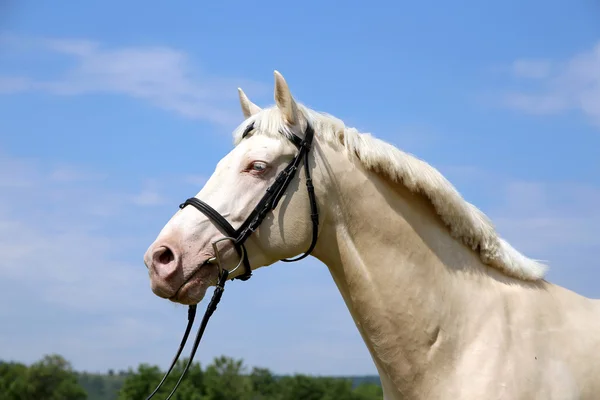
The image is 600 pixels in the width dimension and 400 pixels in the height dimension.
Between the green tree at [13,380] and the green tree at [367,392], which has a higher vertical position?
the green tree at [367,392]

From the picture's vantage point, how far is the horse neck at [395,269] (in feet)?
15.0

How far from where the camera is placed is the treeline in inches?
1836

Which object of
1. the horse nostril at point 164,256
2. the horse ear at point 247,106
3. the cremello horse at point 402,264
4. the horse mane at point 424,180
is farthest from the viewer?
the horse ear at point 247,106

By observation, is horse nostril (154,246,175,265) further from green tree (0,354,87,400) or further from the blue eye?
green tree (0,354,87,400)

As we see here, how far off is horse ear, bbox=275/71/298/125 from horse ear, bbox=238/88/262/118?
49 cm

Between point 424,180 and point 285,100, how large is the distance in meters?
1.06

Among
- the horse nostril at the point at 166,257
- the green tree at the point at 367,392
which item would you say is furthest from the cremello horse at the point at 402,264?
the green tree at the point at 367,392

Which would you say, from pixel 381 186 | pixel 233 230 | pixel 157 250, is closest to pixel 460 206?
pixel 381 186

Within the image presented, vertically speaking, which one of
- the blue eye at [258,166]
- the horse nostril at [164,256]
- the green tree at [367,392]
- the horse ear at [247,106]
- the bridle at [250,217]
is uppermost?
the green tree at [367,392]

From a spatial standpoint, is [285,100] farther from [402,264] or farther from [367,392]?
[367,392]

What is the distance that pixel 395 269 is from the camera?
15.2 ft

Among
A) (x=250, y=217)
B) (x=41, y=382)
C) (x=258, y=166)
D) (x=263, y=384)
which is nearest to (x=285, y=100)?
(x=258, y=166)

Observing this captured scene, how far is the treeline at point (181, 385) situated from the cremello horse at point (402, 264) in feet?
127

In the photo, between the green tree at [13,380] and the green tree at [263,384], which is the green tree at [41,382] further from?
the green tree at [263,384]
